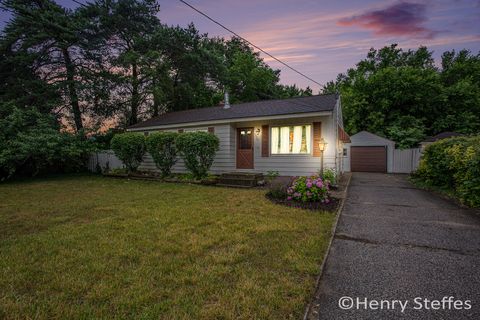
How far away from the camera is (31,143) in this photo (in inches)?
428

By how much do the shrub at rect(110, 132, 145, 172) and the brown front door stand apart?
4.85 m

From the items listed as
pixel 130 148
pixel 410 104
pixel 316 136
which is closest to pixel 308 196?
pixel 316 136

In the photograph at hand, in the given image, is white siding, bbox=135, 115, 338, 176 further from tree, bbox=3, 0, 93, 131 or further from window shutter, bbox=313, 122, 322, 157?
tree, bbox=3, 0, 93, 131

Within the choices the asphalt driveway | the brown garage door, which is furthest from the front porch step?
the brown garage door

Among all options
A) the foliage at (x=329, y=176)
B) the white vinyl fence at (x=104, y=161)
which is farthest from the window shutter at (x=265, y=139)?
the white vinyl fence at (x=104, y=161)

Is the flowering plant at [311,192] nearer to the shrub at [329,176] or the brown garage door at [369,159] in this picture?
the shrub at [329,176]

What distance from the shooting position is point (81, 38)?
14.6 m

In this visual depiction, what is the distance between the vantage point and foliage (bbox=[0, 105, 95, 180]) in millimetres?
10680

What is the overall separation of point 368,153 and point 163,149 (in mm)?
15125

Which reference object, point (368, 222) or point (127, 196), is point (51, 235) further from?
point (368, 222)

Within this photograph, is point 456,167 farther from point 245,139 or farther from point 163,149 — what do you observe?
point 163,149

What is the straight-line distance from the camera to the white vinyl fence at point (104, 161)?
1462 cm

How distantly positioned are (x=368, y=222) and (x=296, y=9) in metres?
8.28

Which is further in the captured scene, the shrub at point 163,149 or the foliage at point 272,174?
the shrub at point 163,149
